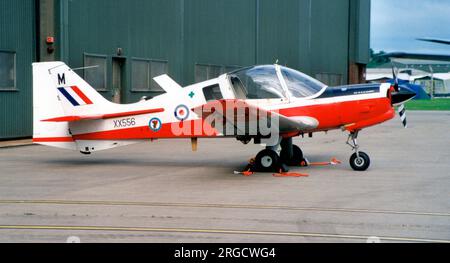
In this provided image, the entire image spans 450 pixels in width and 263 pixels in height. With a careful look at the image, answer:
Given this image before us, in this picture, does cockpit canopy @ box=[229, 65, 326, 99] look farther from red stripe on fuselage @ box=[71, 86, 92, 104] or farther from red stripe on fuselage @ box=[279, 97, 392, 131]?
red stripe on fuselage @ box=[71, 86, 92, 104]

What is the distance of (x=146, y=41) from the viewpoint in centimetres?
2769

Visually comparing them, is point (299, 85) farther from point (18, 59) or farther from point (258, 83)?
point (18, 59)

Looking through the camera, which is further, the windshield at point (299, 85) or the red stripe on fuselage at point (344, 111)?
the windshield at point (299, 85)

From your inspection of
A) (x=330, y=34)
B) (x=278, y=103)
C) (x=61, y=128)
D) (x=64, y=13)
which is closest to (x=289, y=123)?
(x=278, y=103)

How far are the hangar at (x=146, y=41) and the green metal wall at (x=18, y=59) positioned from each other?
3 centimetres

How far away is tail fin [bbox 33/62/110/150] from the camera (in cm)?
1499

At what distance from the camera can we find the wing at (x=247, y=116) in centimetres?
1266

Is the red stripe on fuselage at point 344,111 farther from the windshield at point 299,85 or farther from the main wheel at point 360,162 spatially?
the main wheel at point 360,162

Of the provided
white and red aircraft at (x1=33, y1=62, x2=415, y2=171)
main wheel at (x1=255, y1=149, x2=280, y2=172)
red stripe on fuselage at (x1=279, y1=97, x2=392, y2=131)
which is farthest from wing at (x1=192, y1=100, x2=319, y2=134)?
main wheel at (x1=255, y1=149, x2=280, y2=172)

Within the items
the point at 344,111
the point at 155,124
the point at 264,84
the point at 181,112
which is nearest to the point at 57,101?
the point at 155,124

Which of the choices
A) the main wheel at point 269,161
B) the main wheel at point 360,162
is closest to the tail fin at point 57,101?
the main wheel at point 269,161

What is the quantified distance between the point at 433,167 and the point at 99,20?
13.9 m

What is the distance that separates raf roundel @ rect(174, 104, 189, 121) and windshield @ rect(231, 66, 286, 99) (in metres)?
1.13

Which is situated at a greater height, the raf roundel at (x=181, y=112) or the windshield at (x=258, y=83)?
the windshield at (x=258, y=83)
